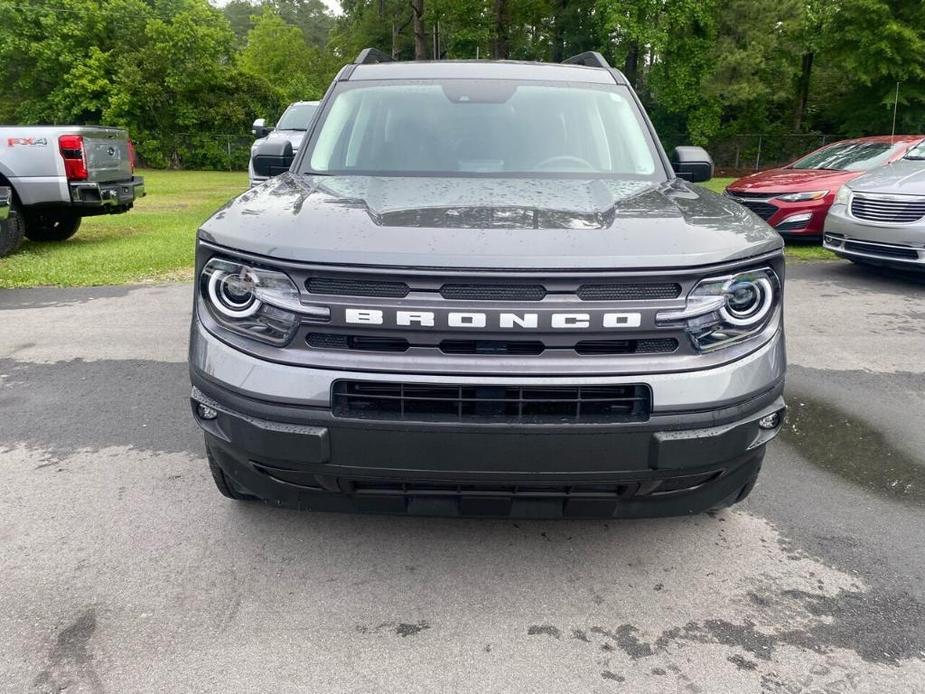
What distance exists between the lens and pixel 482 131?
11.6ft

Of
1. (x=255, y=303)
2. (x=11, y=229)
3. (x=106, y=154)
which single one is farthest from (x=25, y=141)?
(x=255, y=303)

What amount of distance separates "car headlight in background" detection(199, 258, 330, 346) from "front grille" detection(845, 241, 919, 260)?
23.6 ft

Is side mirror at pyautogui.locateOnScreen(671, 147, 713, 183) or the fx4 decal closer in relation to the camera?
side mirror at pyautogui.locateOnScreen(671, 147, 713, 183)

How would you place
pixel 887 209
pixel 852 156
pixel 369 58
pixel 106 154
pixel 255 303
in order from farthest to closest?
pixel 852 156 → pixel 106 154 → pixel 887 209 → pixel 369 58 → pixel 255 303

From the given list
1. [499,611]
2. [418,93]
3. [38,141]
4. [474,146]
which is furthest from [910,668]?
[38,141]

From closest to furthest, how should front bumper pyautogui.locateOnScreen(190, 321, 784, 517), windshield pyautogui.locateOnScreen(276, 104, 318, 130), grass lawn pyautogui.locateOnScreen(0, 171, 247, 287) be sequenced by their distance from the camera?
1. front bumper pyautogui.locateOnScreen(190, 321, 784, 517)
2. grass lawn pyautogui.locateOnScreen(0, 171, 247, 287)
3. windshield pyautogui.locateOnScreen(276, 104, 318, 130)

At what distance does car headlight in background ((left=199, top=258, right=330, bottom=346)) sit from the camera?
2.18m

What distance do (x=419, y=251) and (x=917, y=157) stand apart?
8.82 m

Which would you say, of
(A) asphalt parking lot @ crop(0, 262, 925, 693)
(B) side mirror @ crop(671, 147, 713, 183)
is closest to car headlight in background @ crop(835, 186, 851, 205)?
(A) asphalt parking lot @ crop(0, 262, 925, 693)

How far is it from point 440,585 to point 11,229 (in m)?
8.22

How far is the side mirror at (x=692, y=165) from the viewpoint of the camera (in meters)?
3.72

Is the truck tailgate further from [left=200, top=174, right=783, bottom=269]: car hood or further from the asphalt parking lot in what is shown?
[left=200, top=174, right=783, bottom=269]: car hood

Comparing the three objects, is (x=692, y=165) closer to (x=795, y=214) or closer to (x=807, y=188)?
(x=795, y=214)

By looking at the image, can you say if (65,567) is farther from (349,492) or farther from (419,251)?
(419,251)
